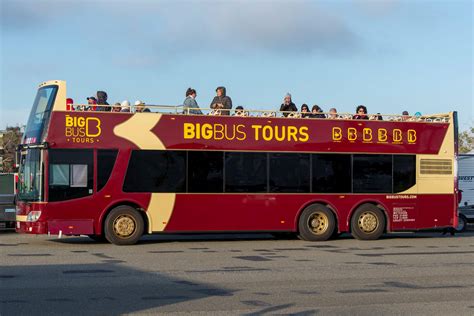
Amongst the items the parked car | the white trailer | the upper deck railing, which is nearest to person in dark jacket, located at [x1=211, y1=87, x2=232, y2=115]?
the upper deck railing

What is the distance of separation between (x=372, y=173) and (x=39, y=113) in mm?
8637

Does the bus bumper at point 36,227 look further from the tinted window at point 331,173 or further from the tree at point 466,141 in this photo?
the tree at point 466,141

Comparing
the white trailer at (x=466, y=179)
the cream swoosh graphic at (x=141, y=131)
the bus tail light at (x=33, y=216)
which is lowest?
the bus tail light at (x=33, y=216)

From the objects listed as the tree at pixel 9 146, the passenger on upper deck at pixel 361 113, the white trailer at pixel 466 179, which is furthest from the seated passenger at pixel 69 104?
the tree at pixel 9 146

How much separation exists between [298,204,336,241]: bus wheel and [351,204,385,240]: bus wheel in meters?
0.65

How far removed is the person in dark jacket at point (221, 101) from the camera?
1959 cm

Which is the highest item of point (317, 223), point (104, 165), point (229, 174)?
point (104, 165)

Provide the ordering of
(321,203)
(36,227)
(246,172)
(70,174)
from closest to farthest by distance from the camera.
A: 1. (36,227)
2. (70,174)
3. (246,172)
4. (321,203)

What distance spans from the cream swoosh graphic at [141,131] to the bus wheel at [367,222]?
547 cm

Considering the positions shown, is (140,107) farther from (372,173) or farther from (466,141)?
(466,141)

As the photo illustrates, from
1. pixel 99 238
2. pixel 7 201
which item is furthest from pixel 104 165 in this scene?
pixel 7 201

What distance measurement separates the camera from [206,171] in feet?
62.0

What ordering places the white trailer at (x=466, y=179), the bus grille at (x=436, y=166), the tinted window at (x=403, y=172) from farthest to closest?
the white trailer at (x=466, y=179), the bus grille at (x=436, y=166), the tinted window at (x=403, y=172)

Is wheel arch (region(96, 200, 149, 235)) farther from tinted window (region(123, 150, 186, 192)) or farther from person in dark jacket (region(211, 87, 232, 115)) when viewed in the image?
person in dark jacket (region(211, 87, 232, 115))
